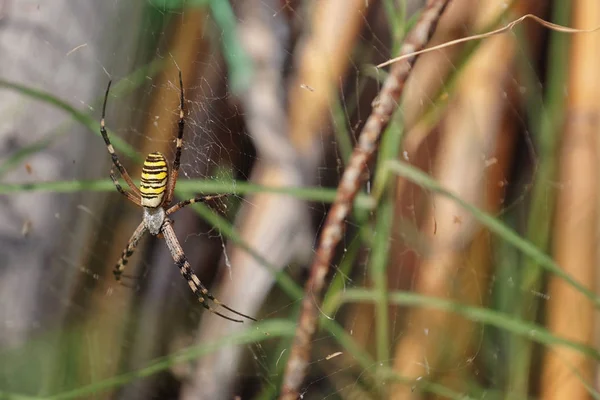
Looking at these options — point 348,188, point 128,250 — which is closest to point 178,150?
point 348,188

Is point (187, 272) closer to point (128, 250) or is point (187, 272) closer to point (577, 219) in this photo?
point (128, 250)

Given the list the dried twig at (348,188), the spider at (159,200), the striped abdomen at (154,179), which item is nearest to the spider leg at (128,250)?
the spider at (159,200)

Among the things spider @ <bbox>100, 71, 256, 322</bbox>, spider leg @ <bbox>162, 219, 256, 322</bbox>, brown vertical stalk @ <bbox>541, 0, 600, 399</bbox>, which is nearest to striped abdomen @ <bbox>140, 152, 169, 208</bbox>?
spider @ <bbox>100, 71, 256, 322</bbox>

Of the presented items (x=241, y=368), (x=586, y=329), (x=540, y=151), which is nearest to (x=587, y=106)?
(x=540, y=151)

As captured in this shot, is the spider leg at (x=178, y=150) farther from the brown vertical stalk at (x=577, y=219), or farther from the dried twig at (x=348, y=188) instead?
the brown vertical stalk at (x=577, y=219)

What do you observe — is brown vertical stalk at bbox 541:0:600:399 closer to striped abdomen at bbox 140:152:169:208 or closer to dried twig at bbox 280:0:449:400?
dried twig at bbox 280:0:449:400

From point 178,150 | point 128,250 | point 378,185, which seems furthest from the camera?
point 128,250
